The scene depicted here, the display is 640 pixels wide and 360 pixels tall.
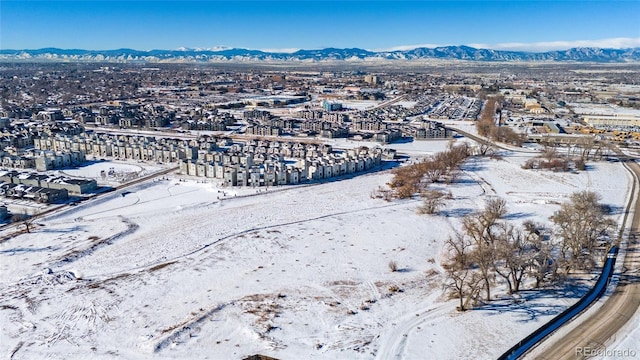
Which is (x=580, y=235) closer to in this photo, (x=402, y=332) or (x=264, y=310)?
(x=402, y=332)

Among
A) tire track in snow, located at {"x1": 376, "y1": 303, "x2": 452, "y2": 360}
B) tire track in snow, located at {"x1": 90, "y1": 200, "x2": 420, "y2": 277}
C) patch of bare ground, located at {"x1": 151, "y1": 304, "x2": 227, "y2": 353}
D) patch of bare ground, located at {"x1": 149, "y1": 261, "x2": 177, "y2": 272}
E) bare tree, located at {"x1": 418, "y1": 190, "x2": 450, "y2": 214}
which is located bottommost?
tire track in snow, located at {"x1": 376, "y1": 303, "x2": 452, "y2": 360}

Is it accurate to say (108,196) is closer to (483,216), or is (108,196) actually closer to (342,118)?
(483,216)

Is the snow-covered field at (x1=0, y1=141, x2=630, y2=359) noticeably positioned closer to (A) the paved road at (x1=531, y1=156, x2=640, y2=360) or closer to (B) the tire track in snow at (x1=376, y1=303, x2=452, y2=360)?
(B) the tire track in snow at (x1=376, y1=303, x2=452, y2=360)

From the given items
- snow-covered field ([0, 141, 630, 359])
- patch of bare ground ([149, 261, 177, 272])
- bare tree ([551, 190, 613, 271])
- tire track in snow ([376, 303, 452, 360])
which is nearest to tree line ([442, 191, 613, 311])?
bare tree ([551, 190, 613, 271])

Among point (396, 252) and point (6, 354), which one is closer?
point (6, 354)

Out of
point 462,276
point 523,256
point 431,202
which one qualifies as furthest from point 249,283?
point 431,202

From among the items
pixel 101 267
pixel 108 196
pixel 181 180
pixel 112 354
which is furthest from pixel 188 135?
pixel 112 354
